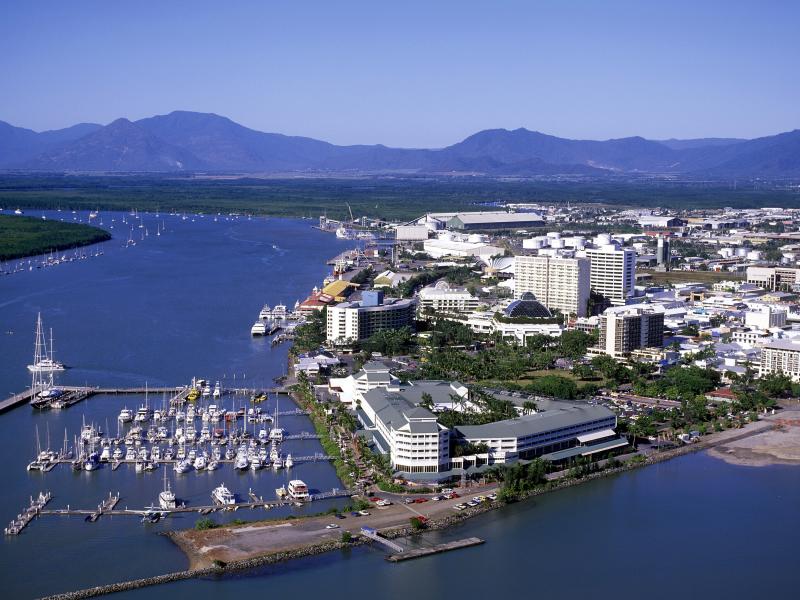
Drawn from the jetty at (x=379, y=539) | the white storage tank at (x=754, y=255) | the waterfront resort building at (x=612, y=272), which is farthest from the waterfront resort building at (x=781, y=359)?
the white storage tank at (x=754, y=255)

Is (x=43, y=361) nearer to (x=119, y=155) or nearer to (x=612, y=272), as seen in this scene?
(x=612, y=272)

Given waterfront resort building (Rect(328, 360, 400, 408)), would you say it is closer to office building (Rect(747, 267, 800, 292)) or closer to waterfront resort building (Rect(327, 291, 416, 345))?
waterfront resort building (Rect(327, 291, 416, 345))

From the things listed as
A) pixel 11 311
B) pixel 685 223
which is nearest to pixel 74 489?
pixel 11 311

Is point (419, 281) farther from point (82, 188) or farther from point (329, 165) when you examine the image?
point (329, 165)

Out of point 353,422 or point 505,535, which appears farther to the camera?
point 353,422

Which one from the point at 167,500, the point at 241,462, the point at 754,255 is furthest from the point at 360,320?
the point at 754,255

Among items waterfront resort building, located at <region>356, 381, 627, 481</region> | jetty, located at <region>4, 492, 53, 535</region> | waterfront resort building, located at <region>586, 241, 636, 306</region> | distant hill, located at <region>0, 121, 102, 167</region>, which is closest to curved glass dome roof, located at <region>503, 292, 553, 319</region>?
waterfront resort building, located at <region>586, 241, 636, 306</region>

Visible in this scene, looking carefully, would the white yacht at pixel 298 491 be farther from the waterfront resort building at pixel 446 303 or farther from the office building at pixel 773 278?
the office building at pixel 773 278

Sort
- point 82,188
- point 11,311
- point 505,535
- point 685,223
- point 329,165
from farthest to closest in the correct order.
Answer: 1. point 329,165
2. point 82,188
3. point 685,223
4. point 11,311
5. point 505,535
